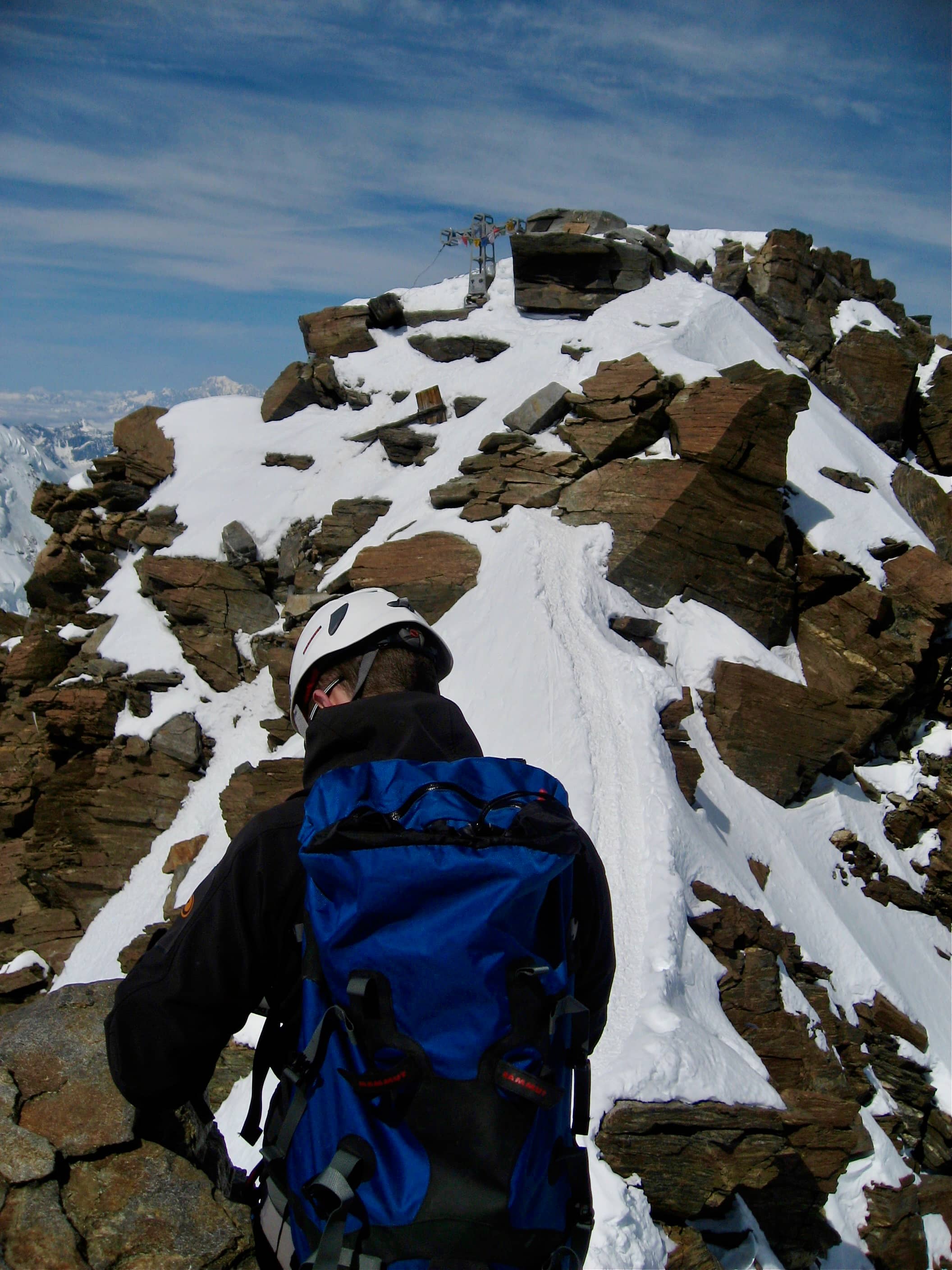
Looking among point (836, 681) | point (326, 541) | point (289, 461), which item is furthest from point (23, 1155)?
point (289, 461)

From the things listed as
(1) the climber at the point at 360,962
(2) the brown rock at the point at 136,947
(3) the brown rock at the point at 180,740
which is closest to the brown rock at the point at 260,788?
(2) the brown rock at the point at 136,947

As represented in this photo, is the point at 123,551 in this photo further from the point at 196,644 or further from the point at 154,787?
the point at 154,787

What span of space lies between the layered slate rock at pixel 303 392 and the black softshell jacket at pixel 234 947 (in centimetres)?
2259

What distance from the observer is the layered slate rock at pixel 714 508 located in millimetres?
15117

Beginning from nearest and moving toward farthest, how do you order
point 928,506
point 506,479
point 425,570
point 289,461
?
point 425,570, point 506,479, point 928,506, point 289,461

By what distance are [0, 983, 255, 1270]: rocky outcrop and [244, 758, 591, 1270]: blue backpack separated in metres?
0.72

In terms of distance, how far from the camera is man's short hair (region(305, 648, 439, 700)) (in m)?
3.46

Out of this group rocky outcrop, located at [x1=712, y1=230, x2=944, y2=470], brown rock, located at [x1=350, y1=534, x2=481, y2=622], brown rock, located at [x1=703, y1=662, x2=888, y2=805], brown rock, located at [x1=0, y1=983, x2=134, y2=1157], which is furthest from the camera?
rocky outcrop, located at [x1=712, y1=230, x2=944, y2=470]

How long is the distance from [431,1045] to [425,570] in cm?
1332

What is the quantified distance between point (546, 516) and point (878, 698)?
276 inches

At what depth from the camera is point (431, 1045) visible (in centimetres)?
240

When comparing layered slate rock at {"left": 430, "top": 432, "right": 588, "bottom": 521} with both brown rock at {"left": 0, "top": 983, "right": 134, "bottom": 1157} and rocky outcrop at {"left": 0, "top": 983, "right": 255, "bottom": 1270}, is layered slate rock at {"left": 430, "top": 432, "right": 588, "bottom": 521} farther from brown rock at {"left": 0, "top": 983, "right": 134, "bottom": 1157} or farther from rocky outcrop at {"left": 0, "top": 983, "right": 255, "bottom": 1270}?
rocky outcrop at {"left": 0, "top": 983, "right": 255, "bottom": 1270}

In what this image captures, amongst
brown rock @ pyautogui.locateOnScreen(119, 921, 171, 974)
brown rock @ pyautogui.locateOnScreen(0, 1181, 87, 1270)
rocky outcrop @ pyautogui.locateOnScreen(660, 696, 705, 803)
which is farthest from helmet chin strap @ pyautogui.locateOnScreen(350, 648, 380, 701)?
brown rock @ pyautogui.locateOnScreen(119, 921, 171, 974)

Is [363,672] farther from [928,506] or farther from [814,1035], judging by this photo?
[928,506]
